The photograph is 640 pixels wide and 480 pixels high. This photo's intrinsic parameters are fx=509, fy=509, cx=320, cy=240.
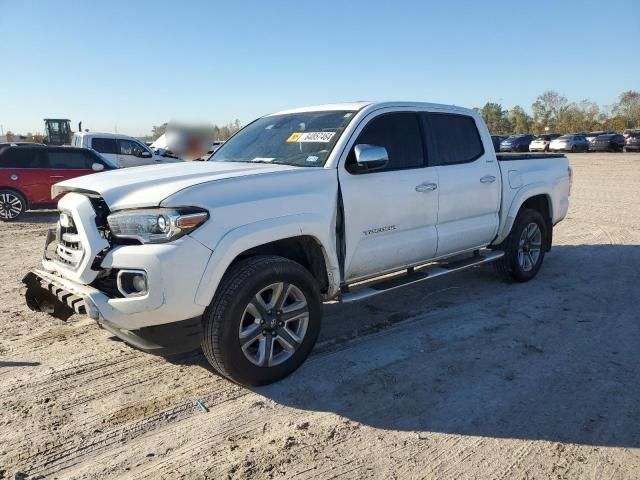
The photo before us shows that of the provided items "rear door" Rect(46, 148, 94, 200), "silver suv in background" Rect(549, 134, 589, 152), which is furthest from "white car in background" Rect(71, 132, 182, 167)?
"silver suv in background" Rect(549, 134, 589, 152)

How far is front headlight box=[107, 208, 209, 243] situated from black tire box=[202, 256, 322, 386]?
0.47 metres

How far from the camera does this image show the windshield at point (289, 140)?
4184 millimetres

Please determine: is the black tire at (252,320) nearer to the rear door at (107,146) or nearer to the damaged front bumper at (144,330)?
the damaged front bumper at (144,330)

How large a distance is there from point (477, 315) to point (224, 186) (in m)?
2.96

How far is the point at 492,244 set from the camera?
582 cm

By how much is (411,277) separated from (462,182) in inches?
44.6

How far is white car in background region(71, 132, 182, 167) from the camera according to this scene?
616 inches

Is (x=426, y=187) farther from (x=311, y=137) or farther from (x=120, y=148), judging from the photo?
(x=120, y=148)

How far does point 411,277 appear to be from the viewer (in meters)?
4.70

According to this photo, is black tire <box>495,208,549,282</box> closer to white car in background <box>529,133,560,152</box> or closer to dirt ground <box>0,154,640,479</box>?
dirt ground <box>0,154,640,479</box>

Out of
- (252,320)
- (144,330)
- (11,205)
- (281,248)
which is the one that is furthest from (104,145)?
(144,330)

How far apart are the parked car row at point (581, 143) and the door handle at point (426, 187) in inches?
1341

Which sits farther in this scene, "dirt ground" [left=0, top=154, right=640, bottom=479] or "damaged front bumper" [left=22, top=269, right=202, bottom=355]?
"damaged front bumper" [left=22, top=269, right=202, bottom=355]

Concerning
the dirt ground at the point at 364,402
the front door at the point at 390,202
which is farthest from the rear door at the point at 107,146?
the front door at the point at 390,202
